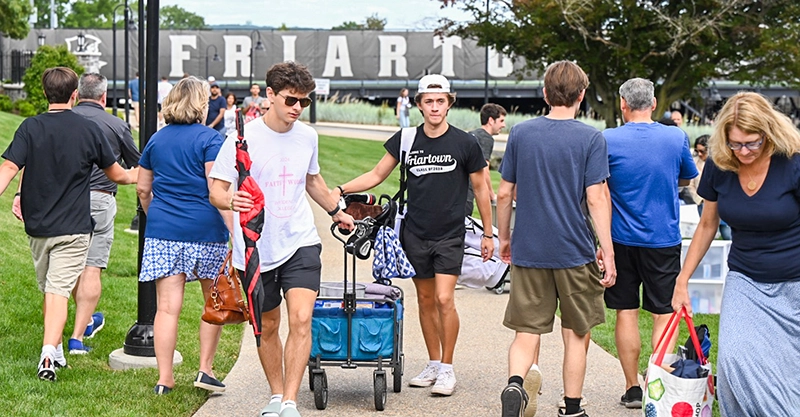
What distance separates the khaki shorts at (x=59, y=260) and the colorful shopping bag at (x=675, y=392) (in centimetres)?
366

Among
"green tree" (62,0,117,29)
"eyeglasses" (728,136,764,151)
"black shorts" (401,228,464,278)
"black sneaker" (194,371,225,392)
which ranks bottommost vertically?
"black sneaker" (194,371,225,392)

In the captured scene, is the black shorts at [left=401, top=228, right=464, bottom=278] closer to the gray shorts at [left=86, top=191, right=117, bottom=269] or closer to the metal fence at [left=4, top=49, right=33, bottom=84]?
the gray shorts at [left=86, top=191, right=117, bottom=269]

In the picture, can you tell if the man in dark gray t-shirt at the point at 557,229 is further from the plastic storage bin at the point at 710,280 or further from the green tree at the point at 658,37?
the green tree at the point at 658,37

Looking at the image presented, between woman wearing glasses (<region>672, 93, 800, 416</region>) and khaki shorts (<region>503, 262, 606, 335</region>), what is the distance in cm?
89

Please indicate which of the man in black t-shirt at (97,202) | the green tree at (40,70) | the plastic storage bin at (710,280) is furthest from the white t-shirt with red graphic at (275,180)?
the green tree at (40,70)

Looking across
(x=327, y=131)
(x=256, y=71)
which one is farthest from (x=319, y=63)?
(x=327, y=131)

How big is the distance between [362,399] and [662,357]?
2130mm

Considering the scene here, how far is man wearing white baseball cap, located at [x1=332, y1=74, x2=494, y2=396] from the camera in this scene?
22.7 feet

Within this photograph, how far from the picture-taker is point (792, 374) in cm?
524

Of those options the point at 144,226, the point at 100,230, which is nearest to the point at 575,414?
the point at 144,226

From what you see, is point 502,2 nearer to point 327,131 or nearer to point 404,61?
point 327,131

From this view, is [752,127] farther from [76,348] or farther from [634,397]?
[76,348]

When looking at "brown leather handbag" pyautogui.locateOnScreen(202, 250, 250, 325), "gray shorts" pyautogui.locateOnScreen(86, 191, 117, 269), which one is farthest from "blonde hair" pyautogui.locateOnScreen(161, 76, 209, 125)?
"gray shorts" pyautogui.locateOnScreen(86, 191, 117, 269)

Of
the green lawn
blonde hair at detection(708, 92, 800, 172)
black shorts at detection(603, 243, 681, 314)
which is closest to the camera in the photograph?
blonde hair at detection(708, 92, 800, 172)
